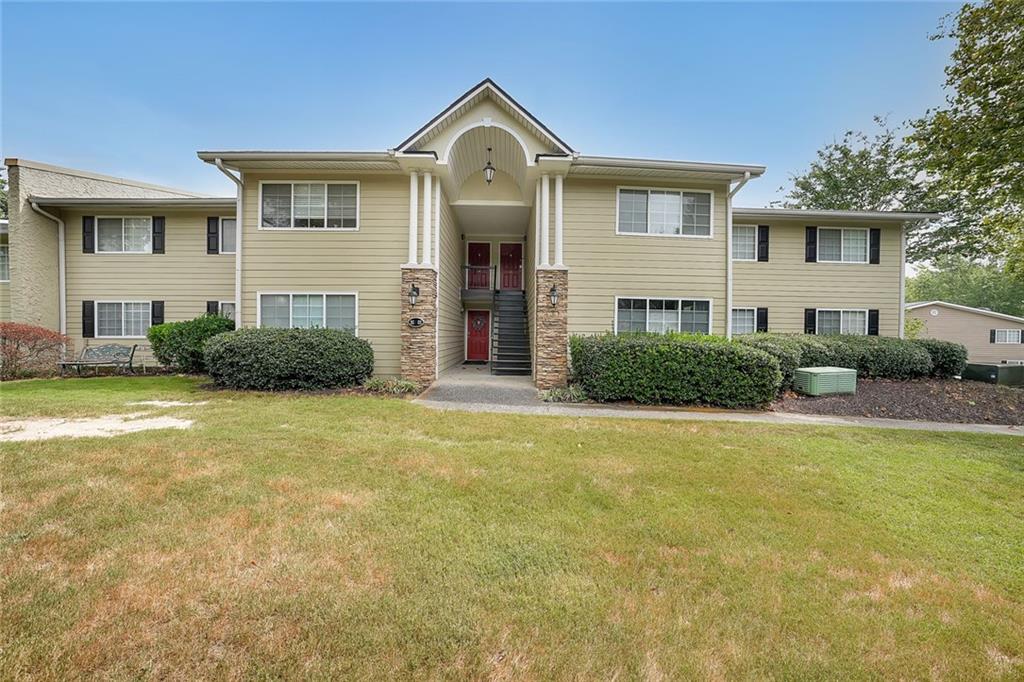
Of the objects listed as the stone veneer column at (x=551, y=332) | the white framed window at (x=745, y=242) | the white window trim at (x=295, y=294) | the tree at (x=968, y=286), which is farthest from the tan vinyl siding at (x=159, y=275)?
the tree at (x=968, y=286)

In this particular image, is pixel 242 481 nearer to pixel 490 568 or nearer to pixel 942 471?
pixel 490 568

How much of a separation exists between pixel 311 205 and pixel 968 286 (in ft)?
195

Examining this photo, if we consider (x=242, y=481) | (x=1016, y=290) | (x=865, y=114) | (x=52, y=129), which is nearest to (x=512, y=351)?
(x=242, y=481)

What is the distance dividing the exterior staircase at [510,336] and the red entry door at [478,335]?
1.00 metres

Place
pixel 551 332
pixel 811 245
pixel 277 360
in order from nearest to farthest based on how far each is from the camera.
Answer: pixel 277 360 → pixel 551 332 → pixel 811 245

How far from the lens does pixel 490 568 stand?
8.59 feet

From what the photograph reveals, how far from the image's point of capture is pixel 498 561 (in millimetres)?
2697

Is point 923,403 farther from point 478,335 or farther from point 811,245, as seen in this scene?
point 478,335

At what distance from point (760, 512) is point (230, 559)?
4.26m

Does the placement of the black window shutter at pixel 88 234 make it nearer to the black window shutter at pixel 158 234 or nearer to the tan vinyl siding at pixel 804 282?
the black window shutter at pixel 158 234

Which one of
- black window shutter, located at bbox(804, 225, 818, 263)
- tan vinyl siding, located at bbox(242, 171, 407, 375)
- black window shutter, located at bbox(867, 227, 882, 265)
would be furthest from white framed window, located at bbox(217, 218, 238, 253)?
black window shutter, located at bbox(867, 227, 882, 265)

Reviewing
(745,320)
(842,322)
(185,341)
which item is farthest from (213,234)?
(842,322)

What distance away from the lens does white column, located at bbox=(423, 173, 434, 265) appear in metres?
10.0

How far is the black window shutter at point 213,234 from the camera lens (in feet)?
42.6
